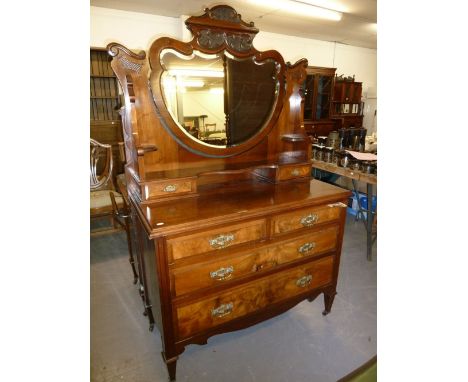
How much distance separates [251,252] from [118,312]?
1228mm

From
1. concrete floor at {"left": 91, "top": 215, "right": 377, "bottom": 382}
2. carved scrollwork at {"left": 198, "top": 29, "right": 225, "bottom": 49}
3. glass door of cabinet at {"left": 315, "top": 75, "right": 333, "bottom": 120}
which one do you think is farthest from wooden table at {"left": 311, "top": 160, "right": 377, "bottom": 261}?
glass door of cabinet at {"left": 315, "top": 75, "right": 333, "bottom": 120}

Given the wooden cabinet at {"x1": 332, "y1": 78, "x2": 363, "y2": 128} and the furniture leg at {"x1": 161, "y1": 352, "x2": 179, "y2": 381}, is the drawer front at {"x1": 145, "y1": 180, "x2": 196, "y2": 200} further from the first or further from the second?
the wooden cabinet at {"x1": 332, "y1": 78, "x2": 363, "y2": 128}

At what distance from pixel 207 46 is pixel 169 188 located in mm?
779

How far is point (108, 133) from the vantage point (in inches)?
159

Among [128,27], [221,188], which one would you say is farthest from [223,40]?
[128,27]

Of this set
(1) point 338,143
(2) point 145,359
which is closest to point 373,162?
(1) point 338,143

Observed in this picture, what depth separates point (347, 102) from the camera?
6.07 meters

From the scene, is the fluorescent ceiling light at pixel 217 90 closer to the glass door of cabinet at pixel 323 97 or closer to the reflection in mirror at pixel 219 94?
the reflection in mirror at pixel 219 94

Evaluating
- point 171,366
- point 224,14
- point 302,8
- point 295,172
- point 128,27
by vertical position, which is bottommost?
point 171,366

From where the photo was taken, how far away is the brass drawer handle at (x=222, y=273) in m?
1.34

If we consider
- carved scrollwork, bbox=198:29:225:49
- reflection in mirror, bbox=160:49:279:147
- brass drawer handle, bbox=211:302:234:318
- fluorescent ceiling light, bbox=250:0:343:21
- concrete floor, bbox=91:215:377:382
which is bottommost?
concrete floor, bbox=91:215:377:382

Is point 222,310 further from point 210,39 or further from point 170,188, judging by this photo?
point 210,39

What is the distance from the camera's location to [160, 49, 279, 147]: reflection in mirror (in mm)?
1494

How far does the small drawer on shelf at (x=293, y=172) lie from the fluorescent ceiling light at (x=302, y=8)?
3.02m
